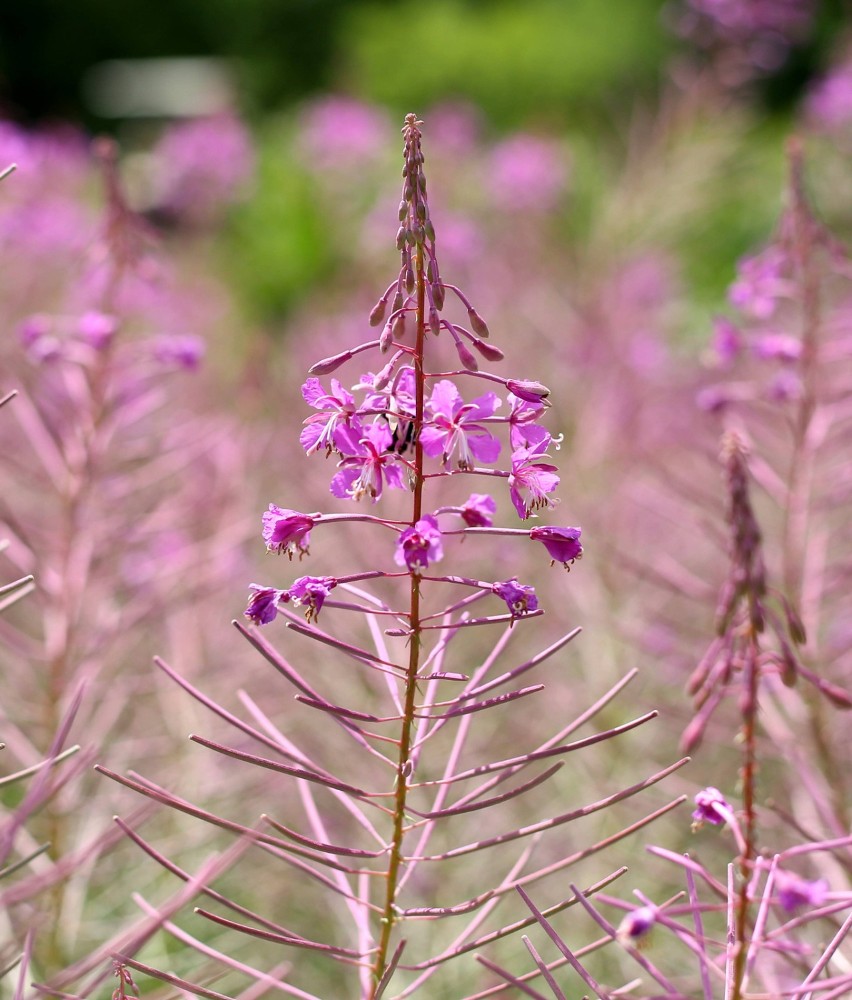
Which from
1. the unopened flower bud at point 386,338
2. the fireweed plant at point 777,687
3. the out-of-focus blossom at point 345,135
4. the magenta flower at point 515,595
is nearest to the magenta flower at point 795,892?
the fireweed plant at point 777,687

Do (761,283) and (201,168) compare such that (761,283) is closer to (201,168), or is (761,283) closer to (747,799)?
(747,799)

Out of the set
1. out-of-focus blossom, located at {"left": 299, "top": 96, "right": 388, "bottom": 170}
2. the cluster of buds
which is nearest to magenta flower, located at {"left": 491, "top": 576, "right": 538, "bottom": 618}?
the cluster of buds

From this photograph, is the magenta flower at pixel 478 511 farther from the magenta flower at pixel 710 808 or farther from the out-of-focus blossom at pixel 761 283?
the out-of-focus blossom at pixel 761 283

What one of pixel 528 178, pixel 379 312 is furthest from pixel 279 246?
pixel 379 312

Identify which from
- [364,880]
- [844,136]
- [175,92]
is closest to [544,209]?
[844,136]

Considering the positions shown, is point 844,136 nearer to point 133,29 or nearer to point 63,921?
point 63,921

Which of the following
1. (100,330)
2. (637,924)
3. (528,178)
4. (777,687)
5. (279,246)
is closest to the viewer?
(637,924)

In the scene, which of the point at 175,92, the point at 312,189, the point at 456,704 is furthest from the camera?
the point at 175,92
